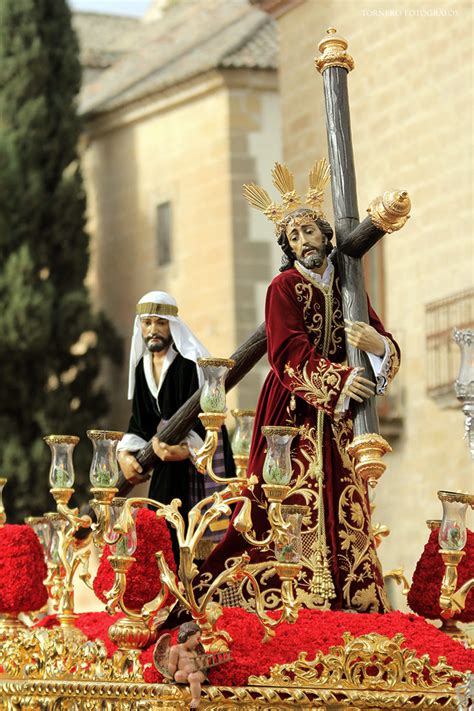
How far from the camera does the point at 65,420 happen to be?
25469 millimetres

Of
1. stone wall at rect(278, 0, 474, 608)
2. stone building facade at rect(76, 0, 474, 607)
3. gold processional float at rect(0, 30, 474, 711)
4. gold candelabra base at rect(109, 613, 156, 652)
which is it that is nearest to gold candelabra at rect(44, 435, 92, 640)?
gold processional float at rect(0, 30, 474, 711)

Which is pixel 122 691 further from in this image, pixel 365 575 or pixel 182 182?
pixel 182 182

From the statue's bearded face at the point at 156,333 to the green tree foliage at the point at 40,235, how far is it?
52.6 feet

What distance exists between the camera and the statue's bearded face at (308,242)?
24.5ft

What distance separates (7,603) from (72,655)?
1246 millimetres

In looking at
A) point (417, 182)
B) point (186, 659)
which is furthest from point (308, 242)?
point (417, 182)

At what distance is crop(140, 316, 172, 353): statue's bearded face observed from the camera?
337 inches

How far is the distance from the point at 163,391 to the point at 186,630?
2.17 metres

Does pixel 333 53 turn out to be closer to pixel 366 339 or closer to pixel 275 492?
pixel 366 339

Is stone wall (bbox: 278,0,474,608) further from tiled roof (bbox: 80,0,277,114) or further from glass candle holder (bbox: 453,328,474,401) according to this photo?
glass candle holder (bbox: 453,328,474,401)

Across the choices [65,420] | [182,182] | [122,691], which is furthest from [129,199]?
[122,691]

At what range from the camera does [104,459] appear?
22.7ft

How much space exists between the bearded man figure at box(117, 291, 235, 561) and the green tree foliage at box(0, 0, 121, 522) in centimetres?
1590

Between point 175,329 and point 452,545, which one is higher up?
point 175,329
